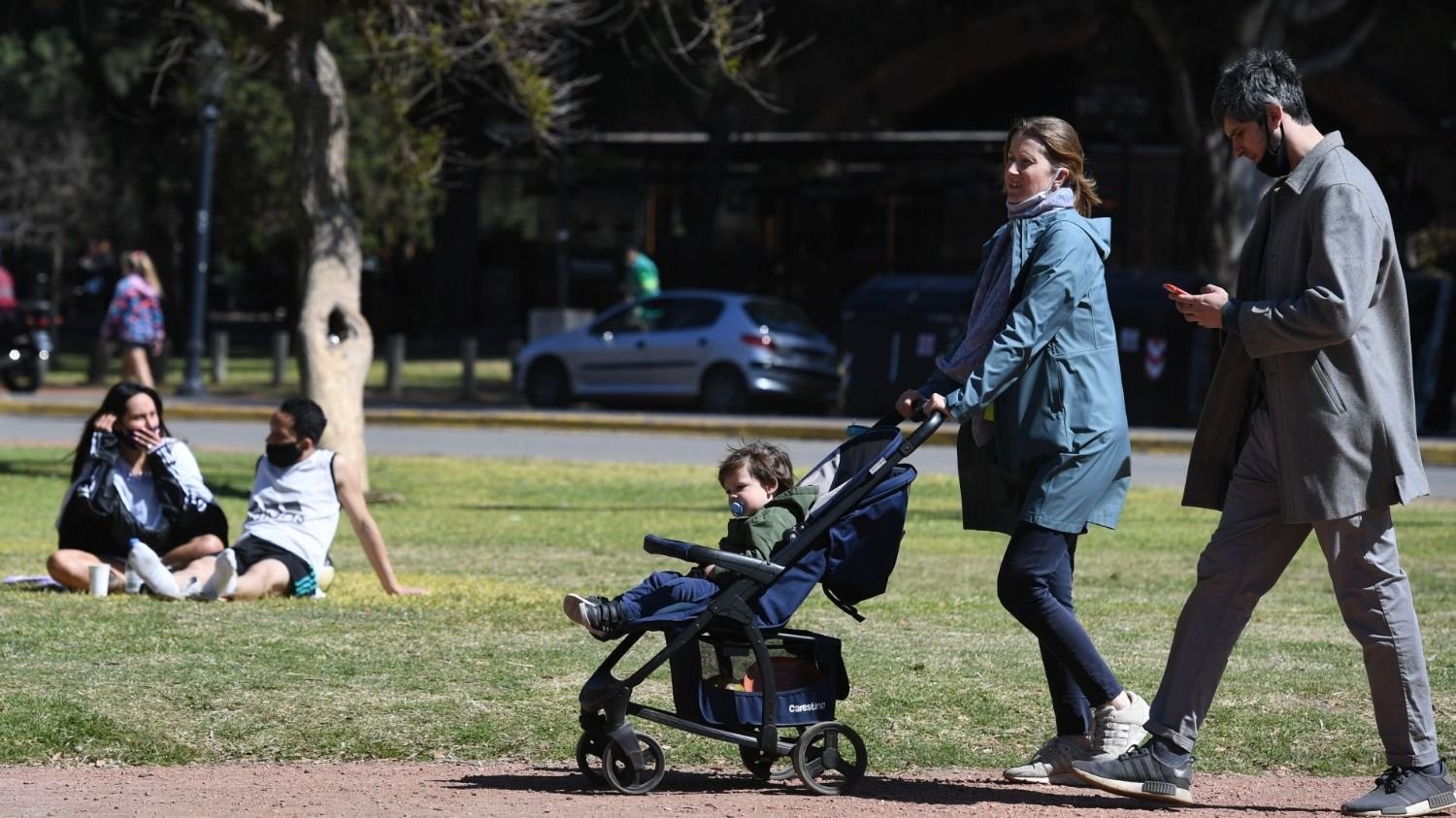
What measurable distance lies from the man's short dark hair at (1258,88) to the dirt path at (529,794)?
183cm

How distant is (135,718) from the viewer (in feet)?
20.1

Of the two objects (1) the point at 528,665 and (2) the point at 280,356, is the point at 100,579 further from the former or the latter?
(2) the point at 280,356

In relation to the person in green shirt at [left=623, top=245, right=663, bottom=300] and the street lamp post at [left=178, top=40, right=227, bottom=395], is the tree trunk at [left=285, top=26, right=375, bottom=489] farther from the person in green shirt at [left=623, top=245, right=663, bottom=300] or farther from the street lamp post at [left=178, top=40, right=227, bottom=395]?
the person in green shirt at [left=623, top=245, right=663, bottom=300]

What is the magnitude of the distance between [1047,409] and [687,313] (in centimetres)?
1914

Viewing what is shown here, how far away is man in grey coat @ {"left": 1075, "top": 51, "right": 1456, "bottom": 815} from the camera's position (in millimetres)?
5090

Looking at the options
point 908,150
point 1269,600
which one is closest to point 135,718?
point 1269,600

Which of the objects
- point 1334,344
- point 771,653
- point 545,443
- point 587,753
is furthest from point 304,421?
point 545,443

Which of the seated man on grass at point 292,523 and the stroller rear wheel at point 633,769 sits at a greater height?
the seated man on grass at point 292,523

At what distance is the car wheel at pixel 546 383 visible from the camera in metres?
25.2

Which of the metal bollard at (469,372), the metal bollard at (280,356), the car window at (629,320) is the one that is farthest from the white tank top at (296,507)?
the metal bollard at (280,356)

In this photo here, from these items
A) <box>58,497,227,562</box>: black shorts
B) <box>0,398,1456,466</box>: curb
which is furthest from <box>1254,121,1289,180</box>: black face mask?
<box>0,398,1456,466</box>: curb

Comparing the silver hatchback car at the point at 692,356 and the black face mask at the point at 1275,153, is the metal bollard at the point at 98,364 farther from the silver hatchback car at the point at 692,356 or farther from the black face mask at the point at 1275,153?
the black face mask at the point at 1275,153

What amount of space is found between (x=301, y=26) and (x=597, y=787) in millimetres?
9764

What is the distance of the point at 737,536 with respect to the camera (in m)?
5.67
